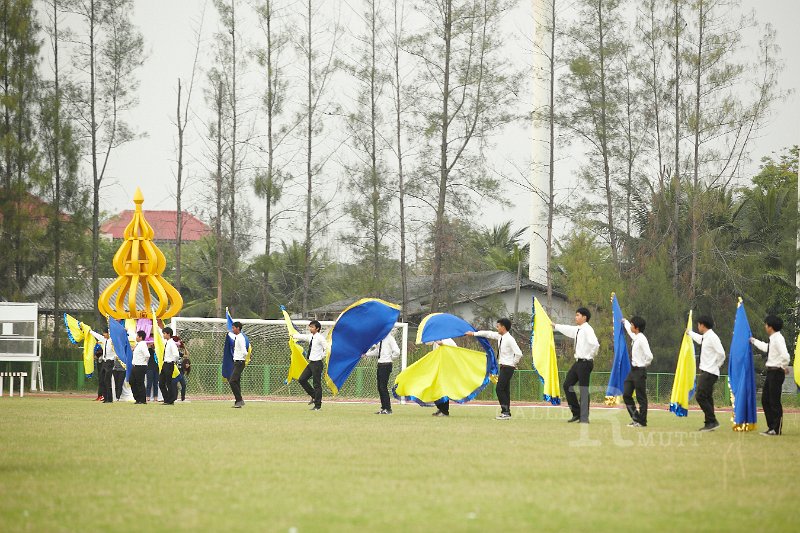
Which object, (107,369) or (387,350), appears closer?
(387,350)

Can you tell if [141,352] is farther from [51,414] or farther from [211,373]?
[211,373]

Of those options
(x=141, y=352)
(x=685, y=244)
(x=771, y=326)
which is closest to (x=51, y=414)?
(x=141, y=352)

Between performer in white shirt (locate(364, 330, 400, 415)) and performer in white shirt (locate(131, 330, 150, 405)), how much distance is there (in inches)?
237

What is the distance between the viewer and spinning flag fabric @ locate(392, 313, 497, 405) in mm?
21781

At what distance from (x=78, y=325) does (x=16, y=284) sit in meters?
13.8

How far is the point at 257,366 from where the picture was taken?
A: 35312 millimetres

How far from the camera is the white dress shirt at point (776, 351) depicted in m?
16.6

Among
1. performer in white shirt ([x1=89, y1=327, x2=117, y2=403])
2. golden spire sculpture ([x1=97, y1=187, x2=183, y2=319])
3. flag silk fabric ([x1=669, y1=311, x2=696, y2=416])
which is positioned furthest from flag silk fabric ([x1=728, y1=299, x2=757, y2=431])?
golden spire sculpture ([x1=97, y1=187, x2=183, y2=319])

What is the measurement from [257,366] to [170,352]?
10.1 m

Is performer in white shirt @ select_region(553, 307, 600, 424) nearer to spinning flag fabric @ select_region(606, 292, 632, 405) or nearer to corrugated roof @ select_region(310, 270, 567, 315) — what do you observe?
spinning flag fabric @ select_region(606, 292, 632, 405)

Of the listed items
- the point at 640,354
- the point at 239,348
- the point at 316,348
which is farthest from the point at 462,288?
the point at 640,354

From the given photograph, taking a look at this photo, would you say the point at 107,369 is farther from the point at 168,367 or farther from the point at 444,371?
the point at 444,371

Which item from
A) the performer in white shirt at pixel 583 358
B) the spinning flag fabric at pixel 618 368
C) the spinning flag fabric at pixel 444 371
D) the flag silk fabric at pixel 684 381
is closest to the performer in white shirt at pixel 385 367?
the spinning flag fabric at pixel 444 371

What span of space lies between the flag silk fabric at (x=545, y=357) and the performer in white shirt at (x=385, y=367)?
287 centimetres
